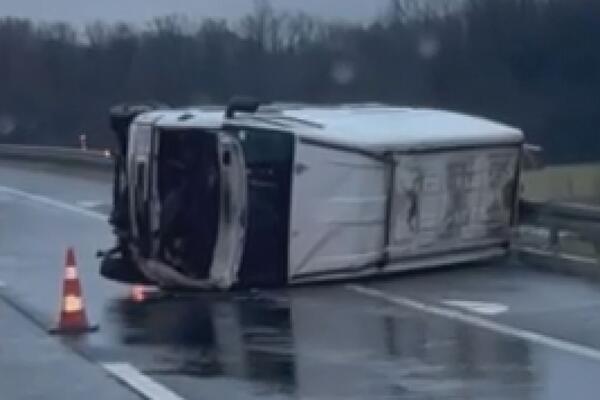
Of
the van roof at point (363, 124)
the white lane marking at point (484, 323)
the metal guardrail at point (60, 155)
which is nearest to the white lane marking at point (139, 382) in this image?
the white lane marking at point (484, 323)

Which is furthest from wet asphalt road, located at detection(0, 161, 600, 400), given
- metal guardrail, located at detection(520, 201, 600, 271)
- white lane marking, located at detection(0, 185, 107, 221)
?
white lane marking, located at detection(0, 185, 107, 221)

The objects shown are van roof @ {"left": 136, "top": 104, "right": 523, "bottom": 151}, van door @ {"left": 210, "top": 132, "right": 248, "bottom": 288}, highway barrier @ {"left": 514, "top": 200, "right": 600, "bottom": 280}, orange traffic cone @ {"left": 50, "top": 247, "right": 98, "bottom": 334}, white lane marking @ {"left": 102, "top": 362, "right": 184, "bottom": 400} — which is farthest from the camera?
highway barrier @ {"left": 514, "top": 200, "right": 600, "bottom": 280}

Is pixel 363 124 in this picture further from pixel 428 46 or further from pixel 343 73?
pixel 343 73

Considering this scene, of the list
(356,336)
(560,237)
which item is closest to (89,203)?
(560,237)

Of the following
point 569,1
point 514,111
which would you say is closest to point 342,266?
point 514,111

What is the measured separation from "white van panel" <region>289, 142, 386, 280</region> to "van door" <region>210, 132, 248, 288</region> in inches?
19.4

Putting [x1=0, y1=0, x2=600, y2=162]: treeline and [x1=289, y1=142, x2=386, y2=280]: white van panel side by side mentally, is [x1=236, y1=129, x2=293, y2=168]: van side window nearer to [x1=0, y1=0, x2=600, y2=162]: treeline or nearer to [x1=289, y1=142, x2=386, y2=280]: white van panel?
[x1=289, y1=142, x2=386, y2=280]: white van panel

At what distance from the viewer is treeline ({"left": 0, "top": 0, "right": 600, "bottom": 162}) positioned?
1623 inches

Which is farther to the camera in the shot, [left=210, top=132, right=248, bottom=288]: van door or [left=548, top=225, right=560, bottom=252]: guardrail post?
[left=548, top=225, right=560, bottom=252]: guardrail post

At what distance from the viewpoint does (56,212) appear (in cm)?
3016

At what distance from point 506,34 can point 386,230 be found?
94.7ft

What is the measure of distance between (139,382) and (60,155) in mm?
34030

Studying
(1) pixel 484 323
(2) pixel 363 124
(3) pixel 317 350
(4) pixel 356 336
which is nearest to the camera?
(3) pixel 317 350

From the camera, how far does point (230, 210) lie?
17.3m
